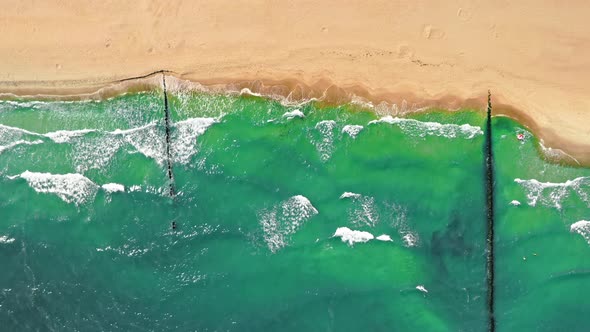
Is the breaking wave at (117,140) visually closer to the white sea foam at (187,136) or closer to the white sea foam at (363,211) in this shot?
the white sea foam at (187,136)

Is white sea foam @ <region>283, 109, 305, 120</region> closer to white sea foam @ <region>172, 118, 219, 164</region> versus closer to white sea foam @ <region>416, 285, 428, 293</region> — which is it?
white sea foam @ <region>172, 118, 219, 164</region>

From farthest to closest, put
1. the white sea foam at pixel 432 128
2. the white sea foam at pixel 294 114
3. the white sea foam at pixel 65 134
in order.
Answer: the white sea foam at pixel 65 134 < the white sea foam at pixel 294 114 < the white sea foam at pixel 432 128

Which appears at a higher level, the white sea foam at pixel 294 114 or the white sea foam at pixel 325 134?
the white sea foam at pixel 294 114

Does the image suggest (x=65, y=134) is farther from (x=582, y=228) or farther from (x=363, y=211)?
(x=582, y=228)

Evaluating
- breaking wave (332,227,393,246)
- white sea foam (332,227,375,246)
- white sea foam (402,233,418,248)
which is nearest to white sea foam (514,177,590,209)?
white sea foam (402,233,418,248)

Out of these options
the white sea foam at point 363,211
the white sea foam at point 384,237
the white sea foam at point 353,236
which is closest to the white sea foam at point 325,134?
Result: the white sea foam at point 363,211

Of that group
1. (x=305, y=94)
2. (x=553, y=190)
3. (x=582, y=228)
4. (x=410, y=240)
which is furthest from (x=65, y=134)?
(x=582, y=228)
